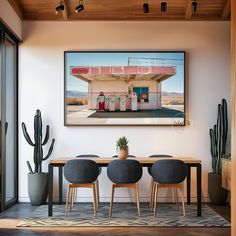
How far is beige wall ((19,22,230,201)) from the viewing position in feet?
26.5

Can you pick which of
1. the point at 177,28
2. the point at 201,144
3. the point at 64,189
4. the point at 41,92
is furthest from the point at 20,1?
the point at 201,144

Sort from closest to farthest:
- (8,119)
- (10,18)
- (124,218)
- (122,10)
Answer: (124,218) < (10,18) < (8,119) < (122,10)

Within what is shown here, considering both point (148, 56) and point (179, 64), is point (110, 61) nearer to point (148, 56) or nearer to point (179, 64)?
point (148, 56)

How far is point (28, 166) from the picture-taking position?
779 centimetres

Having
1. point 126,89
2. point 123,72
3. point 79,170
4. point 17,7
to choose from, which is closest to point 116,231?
point 79,170

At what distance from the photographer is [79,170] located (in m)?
6.58

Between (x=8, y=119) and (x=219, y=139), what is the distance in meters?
3.48

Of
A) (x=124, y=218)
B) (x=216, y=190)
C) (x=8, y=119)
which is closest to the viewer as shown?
(x=124, y=218)

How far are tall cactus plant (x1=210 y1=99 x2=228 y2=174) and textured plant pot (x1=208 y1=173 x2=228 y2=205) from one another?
0.12m

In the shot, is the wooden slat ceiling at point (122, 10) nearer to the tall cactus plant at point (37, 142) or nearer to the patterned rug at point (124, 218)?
the tall cactus plant at point (37, 142)

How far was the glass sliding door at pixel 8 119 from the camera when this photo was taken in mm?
7156

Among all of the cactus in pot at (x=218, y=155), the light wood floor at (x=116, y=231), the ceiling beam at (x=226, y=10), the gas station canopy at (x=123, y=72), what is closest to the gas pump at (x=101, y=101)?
the gas station canopy at (x=123, y=72)

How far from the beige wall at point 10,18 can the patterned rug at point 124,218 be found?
290cm

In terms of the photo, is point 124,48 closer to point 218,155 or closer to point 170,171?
point 218,155
